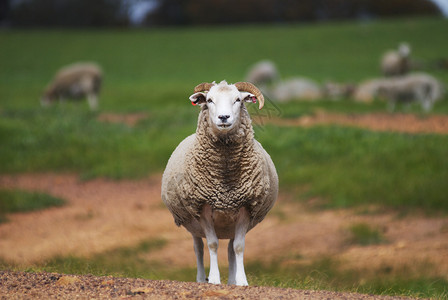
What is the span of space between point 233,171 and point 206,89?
30.0 inches

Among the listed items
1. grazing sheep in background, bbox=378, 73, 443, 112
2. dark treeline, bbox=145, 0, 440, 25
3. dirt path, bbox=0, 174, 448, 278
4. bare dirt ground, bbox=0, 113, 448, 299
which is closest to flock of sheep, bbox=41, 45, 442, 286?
bare dirt ground, bbox=0, 113, 448, 299

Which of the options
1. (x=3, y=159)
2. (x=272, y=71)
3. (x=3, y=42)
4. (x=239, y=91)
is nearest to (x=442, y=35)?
(x=272, y=71)

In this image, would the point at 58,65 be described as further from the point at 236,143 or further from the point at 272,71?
the point at 236,143

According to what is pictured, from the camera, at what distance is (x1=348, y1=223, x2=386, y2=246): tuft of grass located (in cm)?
923

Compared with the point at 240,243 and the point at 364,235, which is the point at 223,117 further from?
the point at 364,235

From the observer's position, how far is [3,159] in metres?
13.9

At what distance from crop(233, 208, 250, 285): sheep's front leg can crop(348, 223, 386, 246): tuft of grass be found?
4.13 m

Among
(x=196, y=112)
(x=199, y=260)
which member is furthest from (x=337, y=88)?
(x=199, y=260)

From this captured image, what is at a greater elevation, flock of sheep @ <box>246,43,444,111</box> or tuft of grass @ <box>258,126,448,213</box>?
flock of sheep @ <box>246,43,444,111</box>

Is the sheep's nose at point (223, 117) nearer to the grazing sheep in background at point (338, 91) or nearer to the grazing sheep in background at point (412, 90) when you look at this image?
the grazing sheep in background at point (412, 90)

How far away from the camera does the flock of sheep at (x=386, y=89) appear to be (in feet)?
65.2

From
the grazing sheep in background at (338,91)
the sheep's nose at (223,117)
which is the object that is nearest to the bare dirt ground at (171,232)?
the sheep's nose at (223,117)

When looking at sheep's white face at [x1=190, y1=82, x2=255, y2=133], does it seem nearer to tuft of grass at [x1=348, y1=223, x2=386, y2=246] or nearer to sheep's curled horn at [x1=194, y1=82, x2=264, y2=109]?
sheep's curled horn at [x1=194, y1=82, x2=264, y2=109]

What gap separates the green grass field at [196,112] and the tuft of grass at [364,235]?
1099 millimetres
